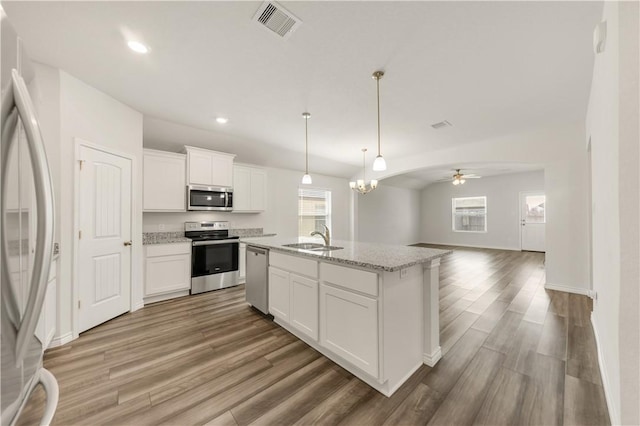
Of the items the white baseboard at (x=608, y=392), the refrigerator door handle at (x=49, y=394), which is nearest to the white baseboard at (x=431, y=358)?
the white baseboard at (x=608, y=392)

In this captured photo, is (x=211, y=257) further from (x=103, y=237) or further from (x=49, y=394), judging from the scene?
(x=49, y=394)

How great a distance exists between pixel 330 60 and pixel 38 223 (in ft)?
7.99

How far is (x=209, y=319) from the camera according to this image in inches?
122

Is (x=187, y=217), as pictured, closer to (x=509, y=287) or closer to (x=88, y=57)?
(x=88, y=57)

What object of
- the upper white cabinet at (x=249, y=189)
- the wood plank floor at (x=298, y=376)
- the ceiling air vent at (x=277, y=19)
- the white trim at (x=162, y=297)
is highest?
the ceiling air vent at (x=277, y=19)

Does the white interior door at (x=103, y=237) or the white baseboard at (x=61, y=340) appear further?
the white interior door at (x=103, y=237)

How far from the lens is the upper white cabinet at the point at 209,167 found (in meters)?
4.16

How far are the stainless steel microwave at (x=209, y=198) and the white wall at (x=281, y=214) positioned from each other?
1.54ft

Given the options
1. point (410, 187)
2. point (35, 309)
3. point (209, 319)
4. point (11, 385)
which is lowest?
point (209, 319)

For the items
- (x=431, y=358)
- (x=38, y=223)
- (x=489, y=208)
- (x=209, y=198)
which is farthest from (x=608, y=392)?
(x=489, y=208)

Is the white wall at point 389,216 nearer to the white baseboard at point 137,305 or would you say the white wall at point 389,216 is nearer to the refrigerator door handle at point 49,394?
the white baseboard at point 137,305

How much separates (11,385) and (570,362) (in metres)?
3.37

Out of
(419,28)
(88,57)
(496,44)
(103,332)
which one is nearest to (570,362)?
(496,44)

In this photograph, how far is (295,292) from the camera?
2564mm
